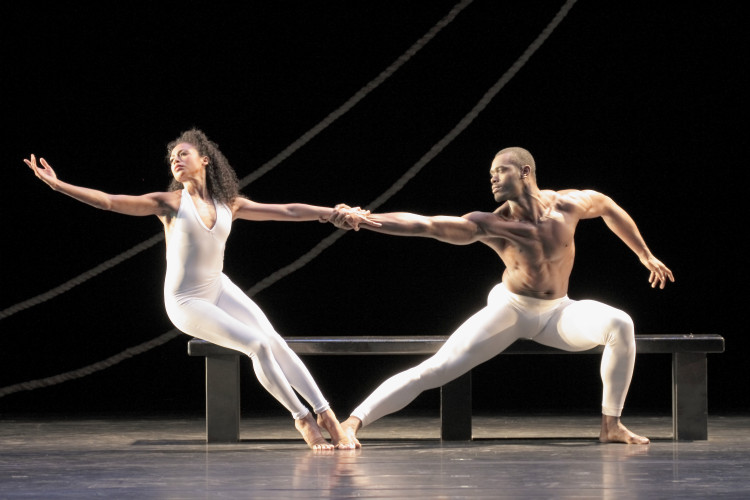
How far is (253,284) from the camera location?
6.11m

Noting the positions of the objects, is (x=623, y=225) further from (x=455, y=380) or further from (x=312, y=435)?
(x=312, y=435)

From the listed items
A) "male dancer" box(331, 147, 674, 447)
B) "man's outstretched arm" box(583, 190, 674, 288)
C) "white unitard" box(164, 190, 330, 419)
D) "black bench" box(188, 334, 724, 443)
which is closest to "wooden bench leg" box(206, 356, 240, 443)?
"black bench" box(188, 334, 724, 443)

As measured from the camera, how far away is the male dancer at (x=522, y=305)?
4.41 meters

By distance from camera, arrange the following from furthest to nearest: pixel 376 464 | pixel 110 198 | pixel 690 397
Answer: pixel 690 397, pixel 110 198, pixel 376 464

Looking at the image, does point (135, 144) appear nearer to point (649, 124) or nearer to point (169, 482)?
point (649, 124)

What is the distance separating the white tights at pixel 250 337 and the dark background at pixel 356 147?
1587mm

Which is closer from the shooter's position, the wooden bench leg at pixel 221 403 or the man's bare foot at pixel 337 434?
the man's bare foot at pixel 337 434

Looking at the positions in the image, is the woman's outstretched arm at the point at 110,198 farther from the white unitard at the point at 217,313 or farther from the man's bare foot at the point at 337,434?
the man's bare foot at the point at 337,434

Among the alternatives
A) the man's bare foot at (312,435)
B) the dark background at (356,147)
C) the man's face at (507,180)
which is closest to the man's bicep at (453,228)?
the man's face at (507,180)

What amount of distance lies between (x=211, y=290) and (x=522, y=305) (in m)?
1.07

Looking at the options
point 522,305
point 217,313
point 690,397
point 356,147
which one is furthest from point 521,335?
point 356,147

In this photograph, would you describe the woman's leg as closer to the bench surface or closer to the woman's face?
the bench surface

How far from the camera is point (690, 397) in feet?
15.0

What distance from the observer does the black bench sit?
4.55 m
